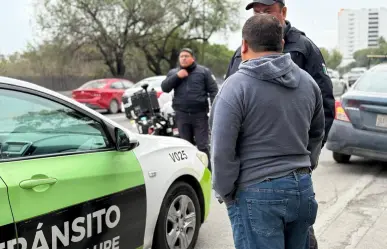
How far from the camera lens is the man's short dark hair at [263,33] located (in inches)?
82.2

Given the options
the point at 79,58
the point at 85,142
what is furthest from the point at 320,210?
the point at 79,58

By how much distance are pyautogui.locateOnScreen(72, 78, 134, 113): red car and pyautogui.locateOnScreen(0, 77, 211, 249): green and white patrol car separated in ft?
47.6

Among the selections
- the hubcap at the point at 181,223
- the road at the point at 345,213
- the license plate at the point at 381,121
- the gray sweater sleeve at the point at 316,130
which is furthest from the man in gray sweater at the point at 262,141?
the license plate at the point at 381,121

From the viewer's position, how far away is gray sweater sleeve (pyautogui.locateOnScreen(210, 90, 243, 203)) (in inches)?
81.1

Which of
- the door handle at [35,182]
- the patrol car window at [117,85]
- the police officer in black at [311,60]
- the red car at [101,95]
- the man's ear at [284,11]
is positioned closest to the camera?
the door handle at [35,182]

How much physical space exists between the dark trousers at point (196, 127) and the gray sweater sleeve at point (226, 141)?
403 cm

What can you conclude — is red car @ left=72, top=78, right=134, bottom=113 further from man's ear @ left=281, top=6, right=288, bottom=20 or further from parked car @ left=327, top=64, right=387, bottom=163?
man's ear @ left=281, top=6, right=288, bottom=20

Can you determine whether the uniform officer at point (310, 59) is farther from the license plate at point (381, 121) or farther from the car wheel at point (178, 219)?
the license plate at point (381, 121)

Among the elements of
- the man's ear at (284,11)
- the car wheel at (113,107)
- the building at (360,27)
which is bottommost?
the car wheel at (113,107)

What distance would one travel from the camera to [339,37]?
3038cm

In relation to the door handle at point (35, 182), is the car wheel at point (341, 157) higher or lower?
lower

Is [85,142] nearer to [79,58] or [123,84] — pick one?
[123,84]

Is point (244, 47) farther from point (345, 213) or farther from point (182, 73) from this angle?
point (182, 73)

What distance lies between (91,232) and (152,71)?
1578 inches
